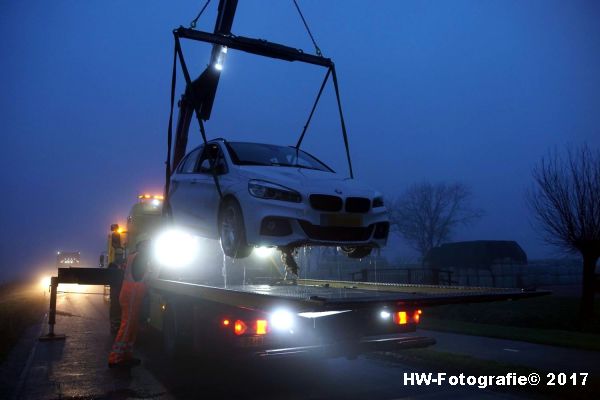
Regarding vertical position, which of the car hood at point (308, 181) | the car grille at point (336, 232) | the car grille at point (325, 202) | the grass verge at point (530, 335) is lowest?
the grass verge at point (530, 335)

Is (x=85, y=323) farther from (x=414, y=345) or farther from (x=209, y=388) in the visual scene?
(x=414, y=345)

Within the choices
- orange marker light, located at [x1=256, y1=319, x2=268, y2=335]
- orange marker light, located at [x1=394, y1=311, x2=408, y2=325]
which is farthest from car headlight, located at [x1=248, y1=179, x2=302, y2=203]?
orange marker light, located at [x1=394, y1=311, x2=408, y2=325]

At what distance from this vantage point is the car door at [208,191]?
19.3 ft

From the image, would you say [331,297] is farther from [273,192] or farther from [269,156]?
[269,156]

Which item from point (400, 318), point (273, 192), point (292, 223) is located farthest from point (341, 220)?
point (400, 318)

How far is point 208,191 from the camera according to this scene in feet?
19.9

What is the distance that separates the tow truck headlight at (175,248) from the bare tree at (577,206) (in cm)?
949

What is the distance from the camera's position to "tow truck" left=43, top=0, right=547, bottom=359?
438 cm

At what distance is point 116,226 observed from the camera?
11383 millimetres

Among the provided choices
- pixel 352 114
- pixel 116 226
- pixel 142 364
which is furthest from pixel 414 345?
pixel 352 114

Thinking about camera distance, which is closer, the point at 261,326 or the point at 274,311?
the point at 274,311

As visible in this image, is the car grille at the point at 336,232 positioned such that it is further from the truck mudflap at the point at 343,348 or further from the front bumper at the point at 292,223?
the truck mudflap at the point at 343,348

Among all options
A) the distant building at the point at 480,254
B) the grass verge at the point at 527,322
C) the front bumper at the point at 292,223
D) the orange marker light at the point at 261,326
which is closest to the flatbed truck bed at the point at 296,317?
the orange marker light at the point at 261,326

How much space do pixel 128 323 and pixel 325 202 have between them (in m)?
3.57
